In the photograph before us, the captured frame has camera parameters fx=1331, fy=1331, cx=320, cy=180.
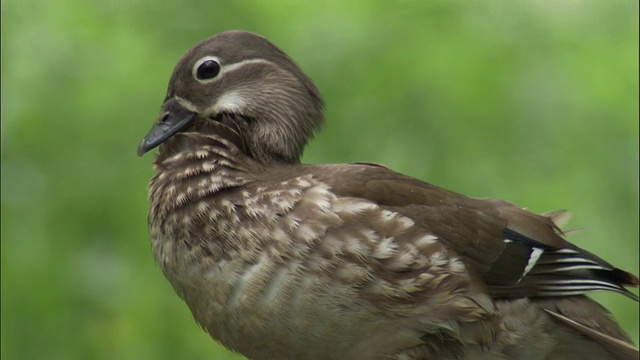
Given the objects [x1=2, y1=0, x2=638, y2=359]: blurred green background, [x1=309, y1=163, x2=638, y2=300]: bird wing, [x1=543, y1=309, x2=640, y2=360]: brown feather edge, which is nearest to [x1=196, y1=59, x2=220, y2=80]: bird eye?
[x1=309, y1=163, x2=638, y2=300]: bird wing

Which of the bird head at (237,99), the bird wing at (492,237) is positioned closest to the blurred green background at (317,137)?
the bird head at (237,99)

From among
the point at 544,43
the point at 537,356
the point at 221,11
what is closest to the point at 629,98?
the point at 544,43

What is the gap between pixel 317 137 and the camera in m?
5.66

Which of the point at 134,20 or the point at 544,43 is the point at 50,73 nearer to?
the point at 134,20

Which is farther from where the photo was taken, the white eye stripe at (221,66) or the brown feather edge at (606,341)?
the white eye stripe at (221,66)

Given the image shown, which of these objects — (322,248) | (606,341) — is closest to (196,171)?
(322,248)

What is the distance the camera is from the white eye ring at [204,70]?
4383mm

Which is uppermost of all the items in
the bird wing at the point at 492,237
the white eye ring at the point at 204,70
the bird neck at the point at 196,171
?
the white eye ring at the point at 204,70

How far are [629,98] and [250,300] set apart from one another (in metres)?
2.85

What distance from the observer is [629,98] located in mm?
6105

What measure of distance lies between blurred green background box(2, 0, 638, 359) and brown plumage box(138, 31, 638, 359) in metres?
1.10

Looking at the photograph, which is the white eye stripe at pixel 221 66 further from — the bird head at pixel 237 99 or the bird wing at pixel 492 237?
the bird wing at pixel 492 237

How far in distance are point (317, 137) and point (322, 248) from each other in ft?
5.84

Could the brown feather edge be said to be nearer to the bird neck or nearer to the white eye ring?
the bird neck
